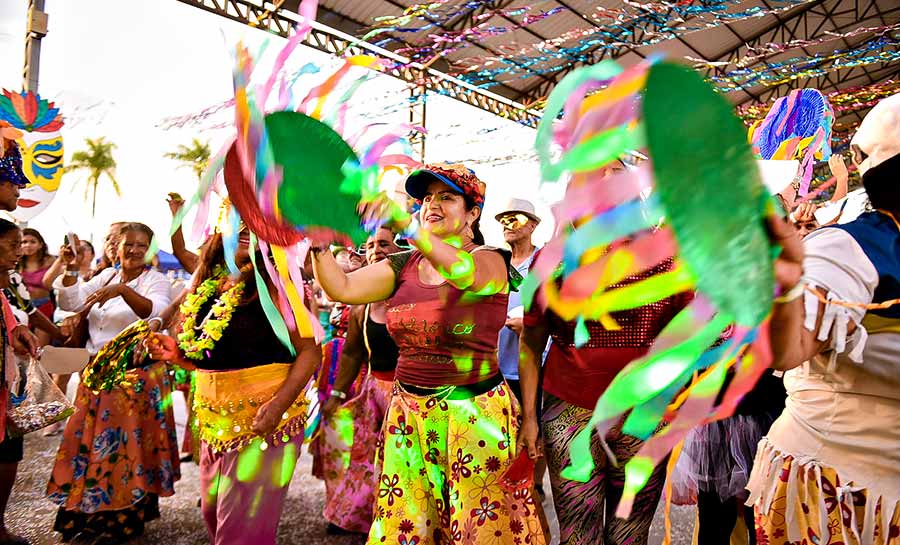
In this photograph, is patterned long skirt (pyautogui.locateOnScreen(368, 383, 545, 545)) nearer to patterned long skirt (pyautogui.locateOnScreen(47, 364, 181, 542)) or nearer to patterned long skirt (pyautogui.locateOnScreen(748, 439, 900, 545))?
patterned long skirt (pyautogui.locateOnScreen(748, 439, 900, 545))

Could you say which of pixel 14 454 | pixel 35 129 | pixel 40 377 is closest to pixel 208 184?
pixel 40 377

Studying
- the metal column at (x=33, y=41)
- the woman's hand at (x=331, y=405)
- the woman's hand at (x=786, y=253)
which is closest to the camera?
the woman's hand at (x=786, y=253)

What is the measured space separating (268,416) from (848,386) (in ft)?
5.41

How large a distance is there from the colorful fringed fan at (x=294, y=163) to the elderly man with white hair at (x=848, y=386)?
877 millimetres

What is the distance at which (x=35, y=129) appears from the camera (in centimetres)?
351

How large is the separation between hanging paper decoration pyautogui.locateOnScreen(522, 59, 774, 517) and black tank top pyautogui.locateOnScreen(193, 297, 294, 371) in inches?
60.1

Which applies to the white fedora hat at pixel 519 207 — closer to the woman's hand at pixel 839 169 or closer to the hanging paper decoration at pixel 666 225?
the woman's hand at pixel 839 169

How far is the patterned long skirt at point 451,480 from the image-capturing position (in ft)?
5.83

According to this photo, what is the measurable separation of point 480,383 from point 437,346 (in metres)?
0.18

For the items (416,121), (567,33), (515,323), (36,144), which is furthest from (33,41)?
(515,323)

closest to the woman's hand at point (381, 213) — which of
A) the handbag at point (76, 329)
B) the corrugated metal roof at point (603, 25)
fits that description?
the handbag at point (76, 329)

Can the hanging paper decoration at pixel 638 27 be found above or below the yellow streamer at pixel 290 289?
above

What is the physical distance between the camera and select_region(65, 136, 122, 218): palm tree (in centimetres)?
451

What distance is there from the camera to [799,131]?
288 centimetres
